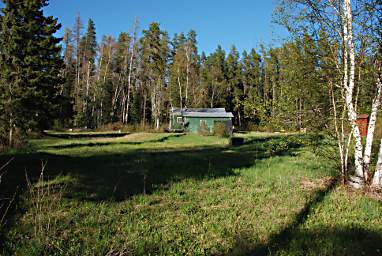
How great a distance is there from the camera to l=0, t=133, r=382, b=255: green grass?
11.9 ft

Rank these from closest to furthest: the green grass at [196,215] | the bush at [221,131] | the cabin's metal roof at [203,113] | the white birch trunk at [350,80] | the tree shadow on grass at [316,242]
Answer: the tree shadow on grass at [316,242] < the green grass at [196,215] < the white birch trunk at [350,80] < the bush at [221,131] < the cabin's metal roof at [203,113]

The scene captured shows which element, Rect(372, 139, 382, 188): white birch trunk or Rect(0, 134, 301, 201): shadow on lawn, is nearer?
Rect(372, 139, 382, 188): white birch trunk

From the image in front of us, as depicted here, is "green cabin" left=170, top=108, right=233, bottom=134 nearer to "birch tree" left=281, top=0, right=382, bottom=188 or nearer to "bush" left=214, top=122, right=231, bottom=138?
"bush" left=214, top=122, right=231, bottom=138

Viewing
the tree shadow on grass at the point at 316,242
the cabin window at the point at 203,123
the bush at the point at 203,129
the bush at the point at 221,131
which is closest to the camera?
the tree shadow on grass at the point at 316,242

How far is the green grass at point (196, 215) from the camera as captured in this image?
3.62 metres

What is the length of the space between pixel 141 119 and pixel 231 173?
127 feet

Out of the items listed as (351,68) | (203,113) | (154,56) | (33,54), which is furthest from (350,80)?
(154,56)

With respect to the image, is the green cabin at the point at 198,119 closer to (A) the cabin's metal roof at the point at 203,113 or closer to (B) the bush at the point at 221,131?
(A) the cabin's metal roof at the point at 203,113

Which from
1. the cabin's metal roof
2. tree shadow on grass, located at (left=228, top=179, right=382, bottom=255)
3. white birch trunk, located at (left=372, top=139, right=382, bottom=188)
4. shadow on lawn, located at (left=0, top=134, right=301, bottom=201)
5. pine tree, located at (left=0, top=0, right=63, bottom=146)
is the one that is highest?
pine tree, located at (left=0, top=0, right=63, bottom=146)

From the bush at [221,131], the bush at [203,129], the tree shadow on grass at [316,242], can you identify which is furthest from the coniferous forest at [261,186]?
the bush at [203,129]

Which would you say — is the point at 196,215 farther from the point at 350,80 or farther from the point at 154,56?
the point at 154,56

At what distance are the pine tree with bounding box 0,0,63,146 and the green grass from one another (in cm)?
1620

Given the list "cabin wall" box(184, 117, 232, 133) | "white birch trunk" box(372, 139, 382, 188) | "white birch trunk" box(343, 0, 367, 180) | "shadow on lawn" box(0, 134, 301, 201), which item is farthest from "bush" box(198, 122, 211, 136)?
"white birch trunk" box(372, 139, 382, 188)

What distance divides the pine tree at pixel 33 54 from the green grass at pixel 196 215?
53.1 feet
